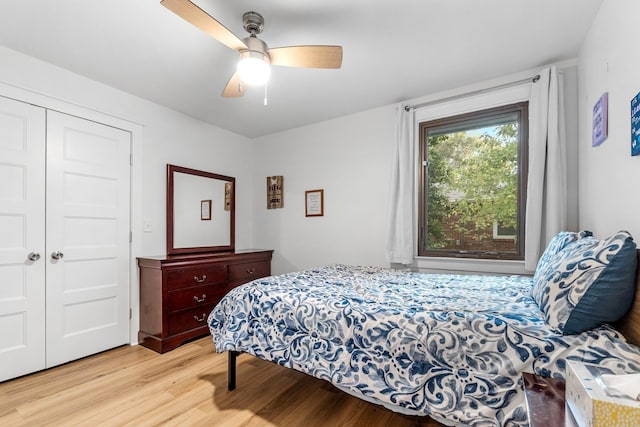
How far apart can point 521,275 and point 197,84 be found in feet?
10.9

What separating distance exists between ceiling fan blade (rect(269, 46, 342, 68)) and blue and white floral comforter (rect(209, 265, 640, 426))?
4.80 ft

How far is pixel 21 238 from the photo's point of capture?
2.35 metres

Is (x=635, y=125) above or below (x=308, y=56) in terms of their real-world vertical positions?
below

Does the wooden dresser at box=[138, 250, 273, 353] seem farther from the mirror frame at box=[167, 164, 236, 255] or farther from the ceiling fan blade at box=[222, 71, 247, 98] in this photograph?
the ceiling fan blade at box=[222, 71, 247, 98]

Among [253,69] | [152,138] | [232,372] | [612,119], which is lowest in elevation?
[232,372]

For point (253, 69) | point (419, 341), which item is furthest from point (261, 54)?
point (419, 341)

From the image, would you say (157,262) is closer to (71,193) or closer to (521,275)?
(71,193)

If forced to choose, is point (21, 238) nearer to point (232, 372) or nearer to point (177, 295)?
point (177, 295)

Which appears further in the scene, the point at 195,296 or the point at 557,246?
the point at 195,296

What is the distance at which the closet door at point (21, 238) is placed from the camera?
7.42 feet

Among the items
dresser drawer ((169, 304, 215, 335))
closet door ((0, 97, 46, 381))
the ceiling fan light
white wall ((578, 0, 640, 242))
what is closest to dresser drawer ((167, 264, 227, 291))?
dresser drawer ((169, 304, 215, 335))

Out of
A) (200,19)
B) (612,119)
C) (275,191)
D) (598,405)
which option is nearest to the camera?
(598,405)

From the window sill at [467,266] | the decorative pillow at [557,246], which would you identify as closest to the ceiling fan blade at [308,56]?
the decorative pillow at [557,246]

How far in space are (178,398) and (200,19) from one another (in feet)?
7.53
